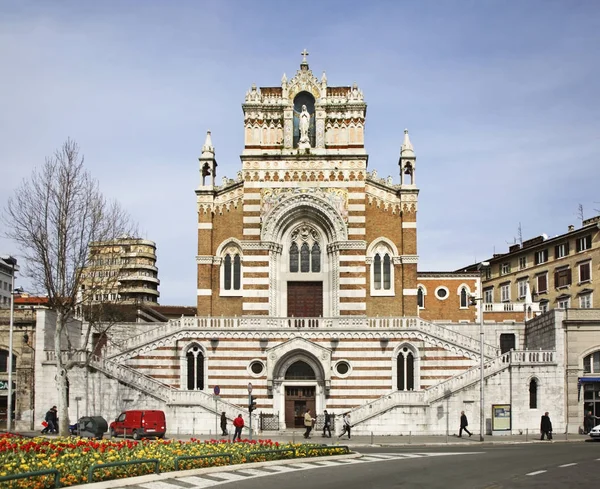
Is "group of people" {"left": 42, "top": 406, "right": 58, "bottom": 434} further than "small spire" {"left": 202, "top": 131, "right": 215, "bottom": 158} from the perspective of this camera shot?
No

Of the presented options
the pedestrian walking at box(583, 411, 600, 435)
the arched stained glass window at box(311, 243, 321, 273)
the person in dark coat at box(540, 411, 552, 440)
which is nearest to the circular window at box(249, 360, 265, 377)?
the arched stained glass window at box(311, 243, 321, 273)

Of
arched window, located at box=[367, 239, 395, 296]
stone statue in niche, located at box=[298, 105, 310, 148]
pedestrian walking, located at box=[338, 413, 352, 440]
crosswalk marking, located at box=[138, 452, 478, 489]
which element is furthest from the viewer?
stone statue in niche, located at box=[298, 105, 310, 148]

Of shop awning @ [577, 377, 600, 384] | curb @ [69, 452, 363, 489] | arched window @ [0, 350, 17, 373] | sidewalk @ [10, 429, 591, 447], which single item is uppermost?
arched window @ [0, 350, 17, 373]

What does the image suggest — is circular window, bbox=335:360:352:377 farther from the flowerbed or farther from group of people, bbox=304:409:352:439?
the flowerbed

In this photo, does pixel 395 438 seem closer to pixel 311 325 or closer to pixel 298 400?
pixel 298 400

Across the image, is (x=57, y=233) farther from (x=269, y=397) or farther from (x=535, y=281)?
(x=535, y=281)

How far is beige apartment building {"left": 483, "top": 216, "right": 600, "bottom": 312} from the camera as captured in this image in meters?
66.0

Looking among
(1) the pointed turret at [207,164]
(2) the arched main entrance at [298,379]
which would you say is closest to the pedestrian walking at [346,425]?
(2) the arched main entrance at [298,379]

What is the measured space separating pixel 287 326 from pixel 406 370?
306 inches

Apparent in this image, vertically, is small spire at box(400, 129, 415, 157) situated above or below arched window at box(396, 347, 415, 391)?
above

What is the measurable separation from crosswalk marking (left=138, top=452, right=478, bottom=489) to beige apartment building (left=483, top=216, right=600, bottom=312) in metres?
33.1

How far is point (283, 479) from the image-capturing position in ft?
83.3

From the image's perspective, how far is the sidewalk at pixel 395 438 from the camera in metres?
43.1

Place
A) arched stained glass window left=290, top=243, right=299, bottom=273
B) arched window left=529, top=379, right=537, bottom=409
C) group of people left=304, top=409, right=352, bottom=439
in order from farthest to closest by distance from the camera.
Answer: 1. arched stained glass window left=290, top=243, right=299, bottom=273
2. arched window left=529, top=379, right=537, bottom=409
3. group of people left=304, top=409, right=352, bottom=439
